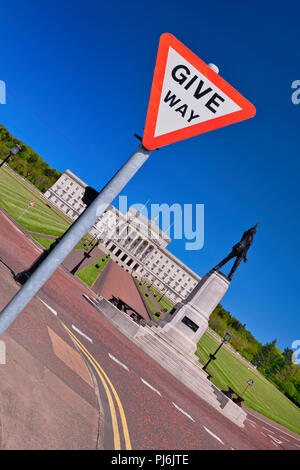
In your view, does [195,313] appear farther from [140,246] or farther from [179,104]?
[140,246]

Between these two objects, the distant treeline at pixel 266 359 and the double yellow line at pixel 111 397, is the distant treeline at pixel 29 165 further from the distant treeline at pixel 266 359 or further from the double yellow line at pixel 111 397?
the double yellow line at pixel 111 397

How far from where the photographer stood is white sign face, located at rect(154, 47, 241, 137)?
221 cm

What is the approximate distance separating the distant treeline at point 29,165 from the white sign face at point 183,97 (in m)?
101

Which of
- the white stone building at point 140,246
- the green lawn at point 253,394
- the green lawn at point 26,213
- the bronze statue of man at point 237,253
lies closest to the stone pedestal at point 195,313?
the bronze statue of man at point 237,253

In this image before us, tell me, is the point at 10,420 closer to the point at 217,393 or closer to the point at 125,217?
the point at 217,393

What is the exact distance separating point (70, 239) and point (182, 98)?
1.45 meters

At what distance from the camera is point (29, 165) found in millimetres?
115500

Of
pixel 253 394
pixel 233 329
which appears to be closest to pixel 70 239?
pixel 253 394

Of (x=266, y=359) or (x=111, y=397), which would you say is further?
(x=266, y=359)

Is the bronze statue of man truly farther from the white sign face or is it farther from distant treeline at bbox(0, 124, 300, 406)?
distant treeline at bbox(0, 124, 300, 406)

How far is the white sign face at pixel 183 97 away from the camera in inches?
87.0

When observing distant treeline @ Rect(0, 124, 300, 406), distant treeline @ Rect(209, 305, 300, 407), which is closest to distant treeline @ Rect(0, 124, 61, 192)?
distant treeline @ Rect(0, 124, 300, 406)

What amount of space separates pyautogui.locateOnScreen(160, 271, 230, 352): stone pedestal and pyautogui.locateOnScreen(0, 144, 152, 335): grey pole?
18.2 metres
